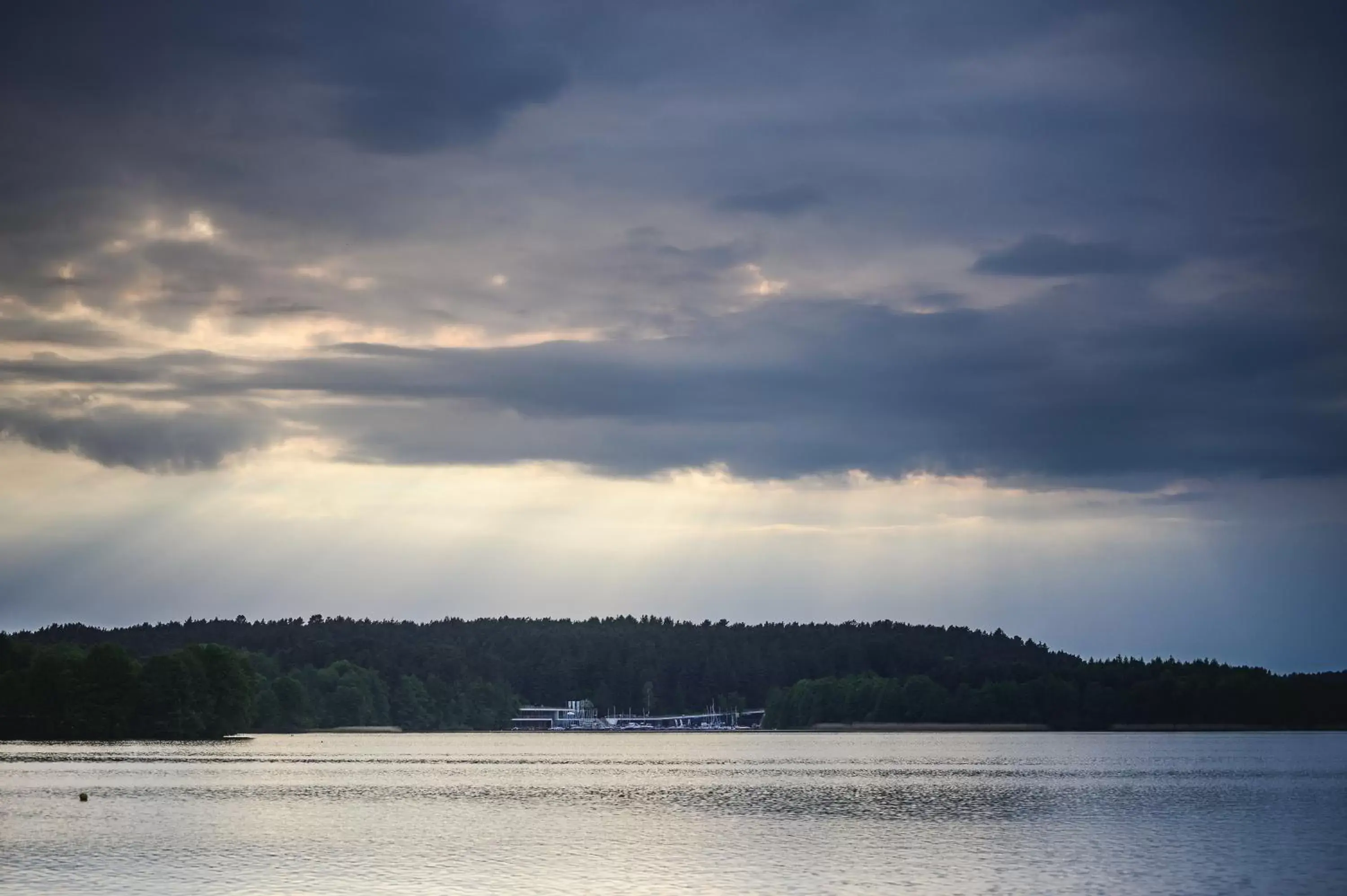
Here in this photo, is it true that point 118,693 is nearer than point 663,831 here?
No

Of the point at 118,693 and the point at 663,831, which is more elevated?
the point at 118,693

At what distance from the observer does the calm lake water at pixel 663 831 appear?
163 feet

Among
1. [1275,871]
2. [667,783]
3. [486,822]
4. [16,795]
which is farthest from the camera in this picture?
[667,783]

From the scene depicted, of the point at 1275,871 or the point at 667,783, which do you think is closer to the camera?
the point at 1275,871

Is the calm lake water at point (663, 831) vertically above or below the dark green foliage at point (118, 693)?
below

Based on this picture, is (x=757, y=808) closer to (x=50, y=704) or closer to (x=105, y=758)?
(x=105, y=758)

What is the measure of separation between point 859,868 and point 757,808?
31403 mm

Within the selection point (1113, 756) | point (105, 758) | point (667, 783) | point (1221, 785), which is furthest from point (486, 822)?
point (1113, 756)

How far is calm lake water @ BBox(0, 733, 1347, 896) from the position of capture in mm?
49625

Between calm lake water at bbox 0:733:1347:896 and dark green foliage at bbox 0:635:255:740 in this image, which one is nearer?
calm lake water at bbox 0:733:1347:896

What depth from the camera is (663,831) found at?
69.2m

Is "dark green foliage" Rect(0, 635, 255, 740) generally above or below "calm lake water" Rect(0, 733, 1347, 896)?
above

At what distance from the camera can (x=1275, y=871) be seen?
51.7 metres

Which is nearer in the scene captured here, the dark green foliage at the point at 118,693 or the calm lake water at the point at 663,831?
the calm lake water at the point at 663,831
